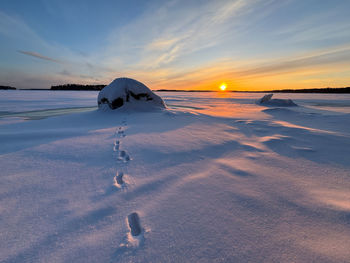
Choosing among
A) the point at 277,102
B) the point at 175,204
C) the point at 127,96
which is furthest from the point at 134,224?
the point at 277,102

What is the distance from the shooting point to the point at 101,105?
16.8ft

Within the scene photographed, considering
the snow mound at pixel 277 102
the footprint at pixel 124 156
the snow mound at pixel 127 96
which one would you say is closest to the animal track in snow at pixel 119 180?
the footprint at pixel 124 156

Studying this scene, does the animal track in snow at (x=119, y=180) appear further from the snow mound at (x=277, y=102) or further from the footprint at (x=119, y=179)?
the snow mound at (x=277, y=102)

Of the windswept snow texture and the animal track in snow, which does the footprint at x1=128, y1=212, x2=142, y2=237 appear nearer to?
the windswept snow texture

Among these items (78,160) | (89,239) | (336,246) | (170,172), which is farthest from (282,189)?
(78,160)

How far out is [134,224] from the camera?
33.3 inches

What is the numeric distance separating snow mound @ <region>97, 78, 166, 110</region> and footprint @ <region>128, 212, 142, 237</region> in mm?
4320

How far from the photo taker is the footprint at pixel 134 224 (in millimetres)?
796

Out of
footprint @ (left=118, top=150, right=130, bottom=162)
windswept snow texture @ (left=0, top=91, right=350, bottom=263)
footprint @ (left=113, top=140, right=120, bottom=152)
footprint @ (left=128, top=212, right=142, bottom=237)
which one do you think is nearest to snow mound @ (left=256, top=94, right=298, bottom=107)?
windswept snow texture @ (left=0, top=91, right=350, bottom=263)

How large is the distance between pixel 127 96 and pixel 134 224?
4.60m

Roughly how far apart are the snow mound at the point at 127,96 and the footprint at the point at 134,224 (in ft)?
14.2

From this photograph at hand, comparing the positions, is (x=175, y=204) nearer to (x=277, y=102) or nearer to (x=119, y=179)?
(x=119, y=179)

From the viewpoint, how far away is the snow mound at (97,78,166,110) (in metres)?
4.84

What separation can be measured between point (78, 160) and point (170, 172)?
97 centimetres
